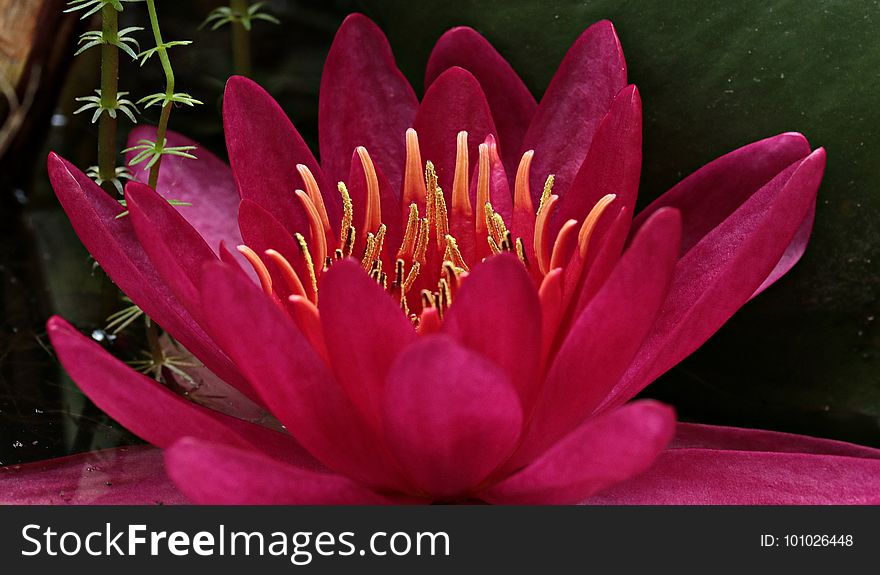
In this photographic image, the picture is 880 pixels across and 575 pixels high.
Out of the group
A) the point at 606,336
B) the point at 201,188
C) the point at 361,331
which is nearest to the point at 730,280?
the point at 606,336

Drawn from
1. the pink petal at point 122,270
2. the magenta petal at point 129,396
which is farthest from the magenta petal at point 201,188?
the magenta petal at point 129,396

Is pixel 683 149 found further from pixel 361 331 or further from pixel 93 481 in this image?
pixel 93 481

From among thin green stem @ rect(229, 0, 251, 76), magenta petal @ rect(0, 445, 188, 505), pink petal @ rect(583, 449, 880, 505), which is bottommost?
magenta petal @ rect(0, 445, 188, 505)

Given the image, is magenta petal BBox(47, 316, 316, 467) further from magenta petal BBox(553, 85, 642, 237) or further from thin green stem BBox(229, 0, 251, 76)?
thin green stem BBox(229, 0, 251, 76)

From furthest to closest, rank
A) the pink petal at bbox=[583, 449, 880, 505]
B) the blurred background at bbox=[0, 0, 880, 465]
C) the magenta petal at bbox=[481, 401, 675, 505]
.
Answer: the blurred background at bbox=[0, 0, 880, 465]
the pink petal at bbox=[583, 449, 880, 505]
the magenta petal at bbox=[481, 401, 675, 505]

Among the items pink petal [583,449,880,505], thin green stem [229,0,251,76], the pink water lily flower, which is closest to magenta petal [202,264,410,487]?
the pink water lily flower

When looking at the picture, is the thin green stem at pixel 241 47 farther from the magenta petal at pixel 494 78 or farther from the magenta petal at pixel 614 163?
the magenta petal at pixel 614 163

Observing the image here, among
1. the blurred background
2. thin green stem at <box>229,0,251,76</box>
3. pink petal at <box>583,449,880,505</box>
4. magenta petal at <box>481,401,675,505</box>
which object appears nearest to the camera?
magenta petal at <box>481,401,675,505</box>
